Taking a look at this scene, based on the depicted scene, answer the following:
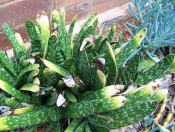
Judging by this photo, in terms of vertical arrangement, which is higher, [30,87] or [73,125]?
[30,87]

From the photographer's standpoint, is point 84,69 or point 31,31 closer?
point 84,69

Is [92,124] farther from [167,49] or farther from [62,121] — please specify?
[167,49]

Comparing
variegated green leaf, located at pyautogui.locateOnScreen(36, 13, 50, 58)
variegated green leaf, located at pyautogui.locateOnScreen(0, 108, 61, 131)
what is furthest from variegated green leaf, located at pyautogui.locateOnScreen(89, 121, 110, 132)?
variegated green leaf, located at pyautogui.locateOnScreen(36, 13, 50, 58)

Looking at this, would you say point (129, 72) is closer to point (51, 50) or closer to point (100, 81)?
point (100, 81)

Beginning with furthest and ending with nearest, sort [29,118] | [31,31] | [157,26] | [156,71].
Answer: [157,26], [31,31], [156,71], [29,118]

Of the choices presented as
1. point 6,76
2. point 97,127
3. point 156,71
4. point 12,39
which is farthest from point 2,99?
point 156,71

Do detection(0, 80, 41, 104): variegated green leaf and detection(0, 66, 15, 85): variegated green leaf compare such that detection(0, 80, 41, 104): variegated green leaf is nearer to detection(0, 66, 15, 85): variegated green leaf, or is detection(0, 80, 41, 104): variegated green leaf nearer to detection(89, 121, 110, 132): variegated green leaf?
detection(0, 66, 15, 85): variegated green leaf

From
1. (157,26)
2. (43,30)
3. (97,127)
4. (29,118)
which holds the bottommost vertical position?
(97,127)

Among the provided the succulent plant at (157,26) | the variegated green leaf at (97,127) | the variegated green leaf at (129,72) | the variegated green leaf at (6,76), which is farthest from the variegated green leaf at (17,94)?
the succulent plant at (157,26)

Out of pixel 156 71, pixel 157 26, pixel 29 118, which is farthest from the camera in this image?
pixel 157 26

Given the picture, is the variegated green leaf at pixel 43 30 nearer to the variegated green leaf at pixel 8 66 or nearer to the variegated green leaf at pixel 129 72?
the variegated green leaf at pixel 8 66
